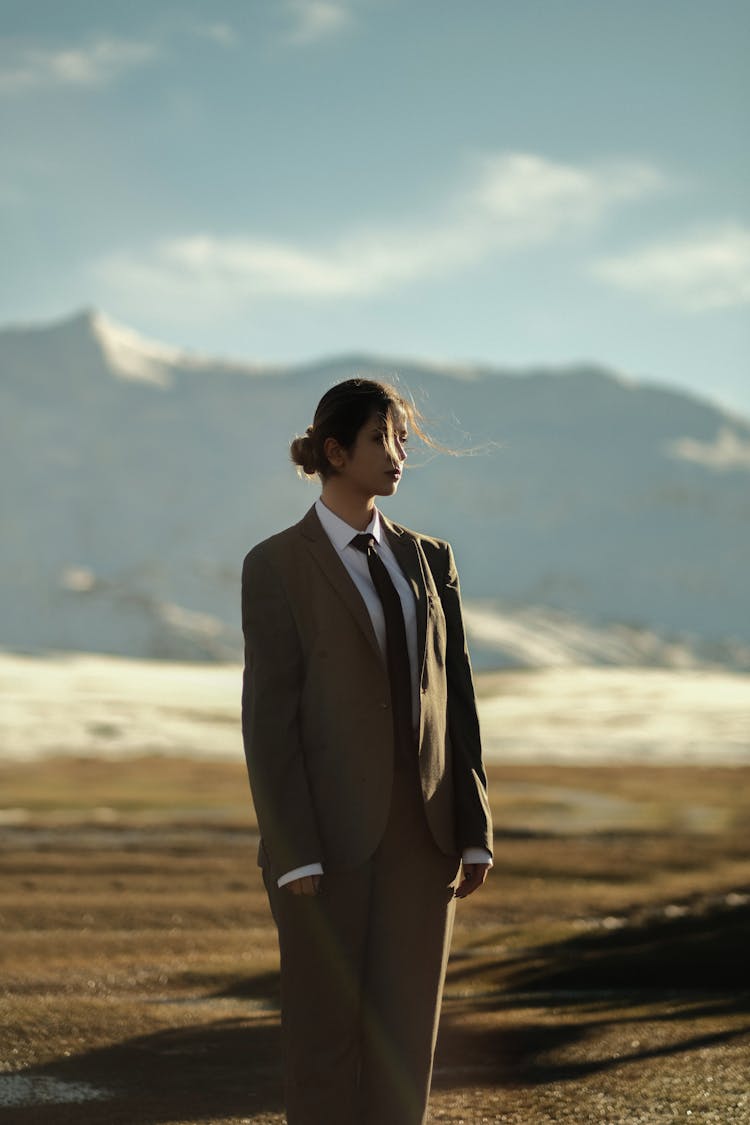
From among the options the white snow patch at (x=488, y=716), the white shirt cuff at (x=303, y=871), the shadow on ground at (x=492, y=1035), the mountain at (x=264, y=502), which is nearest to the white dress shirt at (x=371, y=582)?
the white shirt cuff at (x=303, y=871)

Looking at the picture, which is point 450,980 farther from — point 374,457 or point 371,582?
point 374,457

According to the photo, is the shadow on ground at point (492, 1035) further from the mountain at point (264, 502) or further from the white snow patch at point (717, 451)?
the white snow patch at point (717, 451)

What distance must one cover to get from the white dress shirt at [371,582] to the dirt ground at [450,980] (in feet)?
6.08

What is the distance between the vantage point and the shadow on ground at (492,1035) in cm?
562

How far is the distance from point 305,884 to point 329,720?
42 centimetres

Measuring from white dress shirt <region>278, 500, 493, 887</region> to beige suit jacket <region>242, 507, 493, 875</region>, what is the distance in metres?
0.03

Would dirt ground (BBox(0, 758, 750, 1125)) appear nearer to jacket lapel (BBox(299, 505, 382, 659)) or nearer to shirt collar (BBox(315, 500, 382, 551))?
jacket lapel (BBox(299, 505, 382, 659))

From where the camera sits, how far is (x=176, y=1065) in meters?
6.32

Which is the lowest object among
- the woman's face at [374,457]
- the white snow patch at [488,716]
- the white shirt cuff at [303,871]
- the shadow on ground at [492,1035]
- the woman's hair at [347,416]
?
the shadow on ground at [492,1035]

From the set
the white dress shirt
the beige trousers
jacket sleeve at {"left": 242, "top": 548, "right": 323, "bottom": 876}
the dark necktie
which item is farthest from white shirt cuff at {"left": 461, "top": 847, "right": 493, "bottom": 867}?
jacket sleeve at {"left": 242, "top": 548, "right": 323, "bottom": 876}

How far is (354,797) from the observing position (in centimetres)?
393

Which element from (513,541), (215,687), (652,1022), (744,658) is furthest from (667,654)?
(652,1022)

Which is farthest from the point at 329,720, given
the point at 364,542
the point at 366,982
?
the point at 366,982

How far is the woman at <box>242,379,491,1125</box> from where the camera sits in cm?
392
